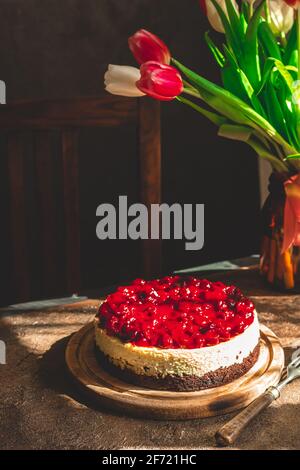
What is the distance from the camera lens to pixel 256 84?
1346 mm

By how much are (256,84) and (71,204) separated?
681mm

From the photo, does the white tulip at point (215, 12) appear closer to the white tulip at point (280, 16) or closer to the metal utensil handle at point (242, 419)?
the white tulip at point (280, 16)

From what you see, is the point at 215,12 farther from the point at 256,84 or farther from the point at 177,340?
the point at 177,340

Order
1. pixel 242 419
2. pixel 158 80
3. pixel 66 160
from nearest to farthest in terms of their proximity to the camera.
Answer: pixel 242 419 → pixel 158 80 → pixel 66 160

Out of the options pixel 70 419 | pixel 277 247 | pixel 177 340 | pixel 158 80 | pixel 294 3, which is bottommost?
pixel 70 419

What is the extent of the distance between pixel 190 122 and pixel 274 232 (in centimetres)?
134

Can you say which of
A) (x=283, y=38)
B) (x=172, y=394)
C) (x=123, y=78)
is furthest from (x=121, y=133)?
(x=172, y=394)

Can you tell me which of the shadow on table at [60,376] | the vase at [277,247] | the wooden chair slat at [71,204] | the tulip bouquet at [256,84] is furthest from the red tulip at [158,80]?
the wooden chair slat at [71,204]

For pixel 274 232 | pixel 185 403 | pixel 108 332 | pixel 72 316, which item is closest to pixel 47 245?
pixel 72 316

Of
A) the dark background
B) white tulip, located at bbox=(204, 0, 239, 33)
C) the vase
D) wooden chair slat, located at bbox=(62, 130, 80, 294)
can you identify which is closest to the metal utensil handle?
the vase

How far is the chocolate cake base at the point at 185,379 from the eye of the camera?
988mm

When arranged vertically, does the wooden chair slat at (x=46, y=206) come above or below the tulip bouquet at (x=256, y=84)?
below

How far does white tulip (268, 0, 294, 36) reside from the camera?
1407mm

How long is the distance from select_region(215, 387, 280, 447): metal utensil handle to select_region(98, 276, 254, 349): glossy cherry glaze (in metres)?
0.10
